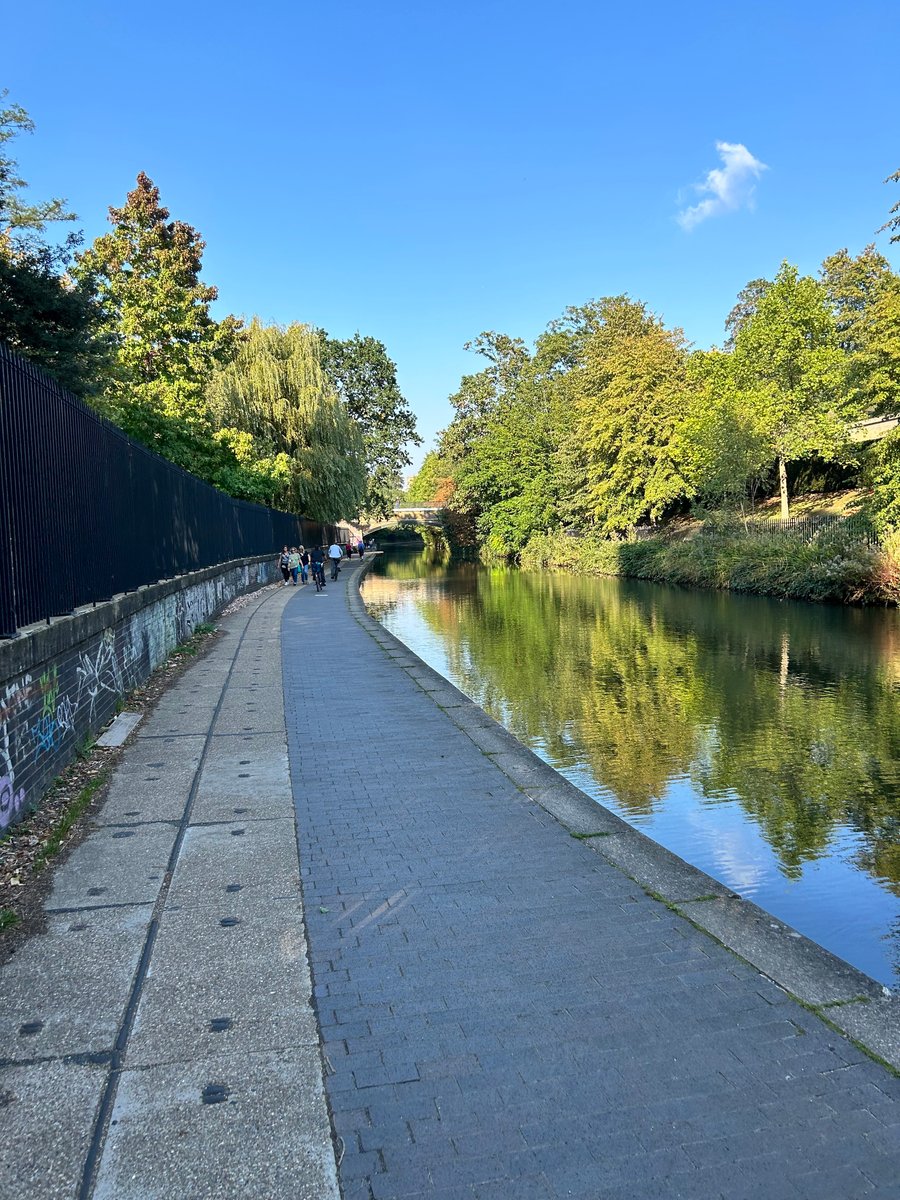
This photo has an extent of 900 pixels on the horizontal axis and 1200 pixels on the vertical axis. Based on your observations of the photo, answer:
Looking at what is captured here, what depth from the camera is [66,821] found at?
5.11m

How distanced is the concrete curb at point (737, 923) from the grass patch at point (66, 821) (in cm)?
278

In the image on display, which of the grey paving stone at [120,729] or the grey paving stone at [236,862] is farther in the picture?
the grey paving stone at [120,729]

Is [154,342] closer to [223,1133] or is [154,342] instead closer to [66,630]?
[66,630]

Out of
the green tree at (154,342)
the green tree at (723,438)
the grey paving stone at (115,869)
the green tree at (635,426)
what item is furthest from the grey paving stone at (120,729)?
the green tree at (635,426)

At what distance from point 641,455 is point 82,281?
1006 inches

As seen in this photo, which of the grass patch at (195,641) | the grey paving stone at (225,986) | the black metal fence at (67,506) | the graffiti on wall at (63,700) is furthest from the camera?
the grass patch at (195,641)

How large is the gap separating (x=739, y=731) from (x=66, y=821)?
22.9 ft

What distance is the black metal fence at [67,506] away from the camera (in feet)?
18.5

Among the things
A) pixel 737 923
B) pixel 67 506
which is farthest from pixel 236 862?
pixel 67 506

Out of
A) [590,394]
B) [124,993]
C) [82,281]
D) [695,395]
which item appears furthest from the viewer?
[590,394]

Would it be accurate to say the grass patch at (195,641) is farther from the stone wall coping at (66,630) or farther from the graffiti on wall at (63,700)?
the stone wall coping at (66,630)

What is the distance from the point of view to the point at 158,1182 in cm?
236

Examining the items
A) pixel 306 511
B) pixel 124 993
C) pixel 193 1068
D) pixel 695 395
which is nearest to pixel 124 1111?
pixel 193 1068

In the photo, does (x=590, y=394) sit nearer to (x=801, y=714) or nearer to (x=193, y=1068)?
(x=801, y=714)
